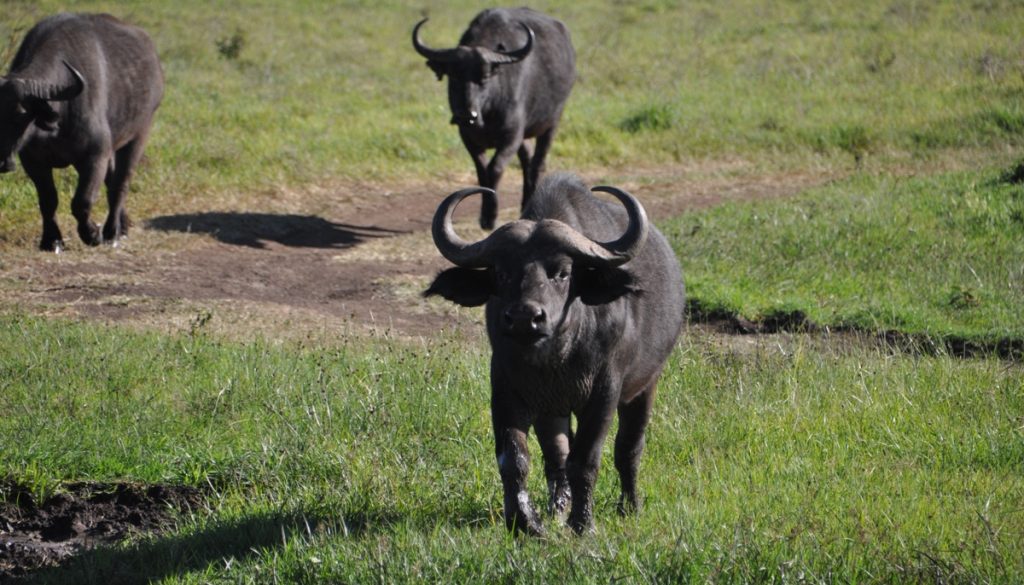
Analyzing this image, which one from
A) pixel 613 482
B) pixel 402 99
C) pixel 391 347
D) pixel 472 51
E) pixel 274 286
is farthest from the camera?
pixel 402 99

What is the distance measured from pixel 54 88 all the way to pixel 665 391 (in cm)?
609

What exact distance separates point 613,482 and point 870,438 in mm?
1315

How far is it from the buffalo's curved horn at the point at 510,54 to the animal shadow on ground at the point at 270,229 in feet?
6.34

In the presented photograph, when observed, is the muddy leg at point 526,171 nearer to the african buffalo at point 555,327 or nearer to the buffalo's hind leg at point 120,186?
the buffalo's hind leg at point 120,186

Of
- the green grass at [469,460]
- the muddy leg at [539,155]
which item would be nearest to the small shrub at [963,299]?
the green grass at [469,460]

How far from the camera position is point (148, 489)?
21.2 ft

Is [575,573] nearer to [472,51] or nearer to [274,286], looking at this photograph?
[274,286]

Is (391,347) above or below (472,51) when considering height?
below

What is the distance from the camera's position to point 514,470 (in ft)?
17.4

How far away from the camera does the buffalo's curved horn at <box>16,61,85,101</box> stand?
34.7 ft

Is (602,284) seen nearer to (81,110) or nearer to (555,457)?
(555,457)

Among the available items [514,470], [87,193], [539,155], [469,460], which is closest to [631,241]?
[514,470]

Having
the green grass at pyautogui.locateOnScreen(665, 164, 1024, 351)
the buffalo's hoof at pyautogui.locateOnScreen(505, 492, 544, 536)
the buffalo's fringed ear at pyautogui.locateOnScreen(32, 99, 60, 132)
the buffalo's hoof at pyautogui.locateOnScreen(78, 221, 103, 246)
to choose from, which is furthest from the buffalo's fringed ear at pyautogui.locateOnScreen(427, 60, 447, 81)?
the buffalo's hoof at pyautogui.locateOnScreen(505, 492, 544, 536)

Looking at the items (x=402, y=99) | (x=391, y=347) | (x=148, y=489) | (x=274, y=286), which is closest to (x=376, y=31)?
(x=402, y=99)
